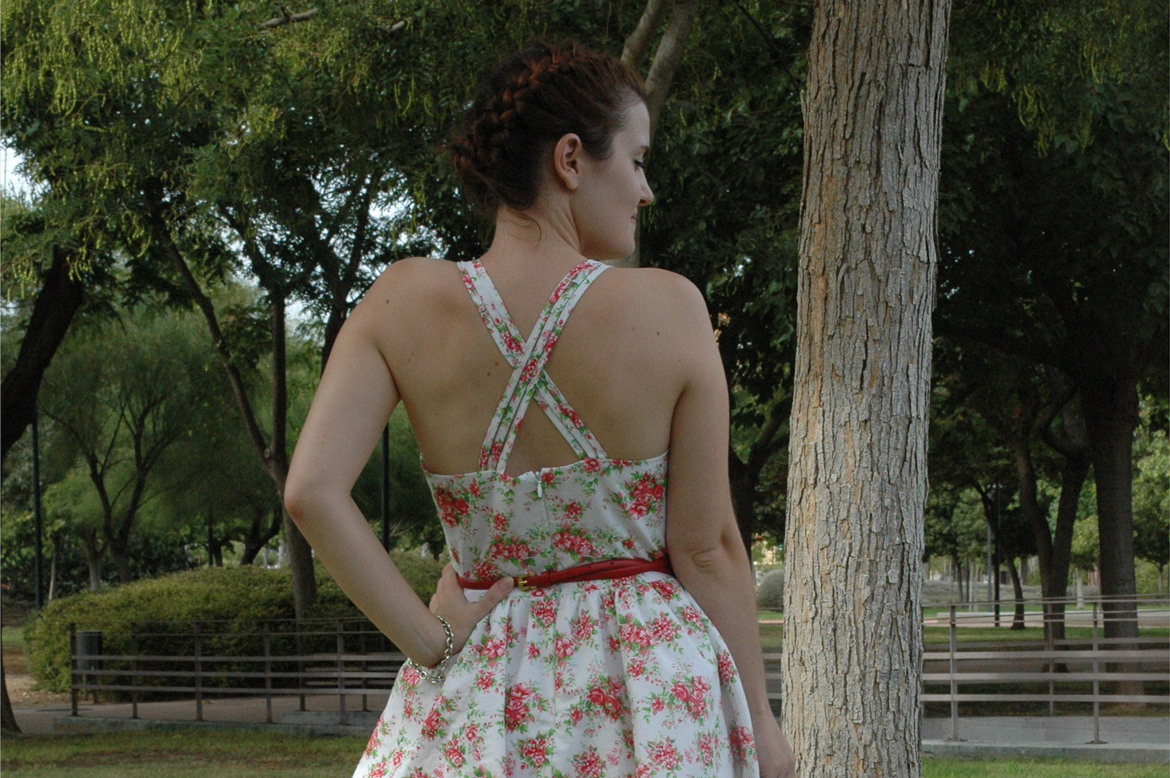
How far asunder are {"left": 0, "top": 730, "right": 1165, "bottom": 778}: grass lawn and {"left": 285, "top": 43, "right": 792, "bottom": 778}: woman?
27.5ft

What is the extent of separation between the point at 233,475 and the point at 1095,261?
73.9ft

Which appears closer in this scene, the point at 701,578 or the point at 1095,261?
the point at 701,578

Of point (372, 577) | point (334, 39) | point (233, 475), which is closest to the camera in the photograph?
point (372, 577)

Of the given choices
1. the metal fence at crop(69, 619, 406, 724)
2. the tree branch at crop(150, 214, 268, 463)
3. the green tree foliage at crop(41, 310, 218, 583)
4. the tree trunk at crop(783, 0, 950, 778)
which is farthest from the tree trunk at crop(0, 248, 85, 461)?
the green tree foliage at crop(41, 310, 218, 583)

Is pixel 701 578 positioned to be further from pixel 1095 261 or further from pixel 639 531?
pixel 1095 261

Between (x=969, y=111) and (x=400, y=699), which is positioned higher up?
(x=969, y=111)

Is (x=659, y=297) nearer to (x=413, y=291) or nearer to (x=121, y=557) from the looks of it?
(x=413, y=291)

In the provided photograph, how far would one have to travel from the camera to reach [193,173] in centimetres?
1133

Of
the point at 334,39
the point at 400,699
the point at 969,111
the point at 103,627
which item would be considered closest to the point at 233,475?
the point at 103,627

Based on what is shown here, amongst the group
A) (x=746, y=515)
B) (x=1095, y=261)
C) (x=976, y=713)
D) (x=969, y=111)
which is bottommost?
(x=976, y=713)

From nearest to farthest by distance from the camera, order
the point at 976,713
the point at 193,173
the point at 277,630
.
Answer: the point at 193,173 < the point at 976,713 < the point at 277,630

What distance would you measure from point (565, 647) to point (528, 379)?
41 cm

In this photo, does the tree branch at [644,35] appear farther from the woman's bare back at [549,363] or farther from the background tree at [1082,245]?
the woman's bare back at [549,363]

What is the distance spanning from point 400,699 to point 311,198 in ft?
35.6
